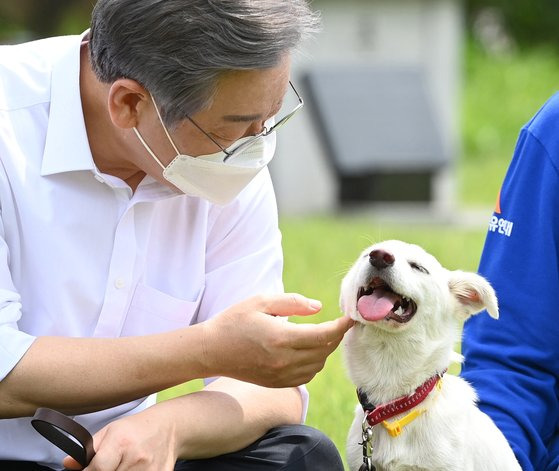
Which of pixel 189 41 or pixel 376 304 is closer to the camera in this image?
pixel 189 41

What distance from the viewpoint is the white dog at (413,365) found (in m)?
2.90

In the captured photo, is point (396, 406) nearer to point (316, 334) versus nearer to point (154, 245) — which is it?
point (316, 334)

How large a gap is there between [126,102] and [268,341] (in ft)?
2.10

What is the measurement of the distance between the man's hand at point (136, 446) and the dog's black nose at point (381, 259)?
66 cm

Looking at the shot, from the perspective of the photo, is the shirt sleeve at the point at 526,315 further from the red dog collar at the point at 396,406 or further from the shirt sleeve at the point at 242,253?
the shirt sleeve at the point at 242,253

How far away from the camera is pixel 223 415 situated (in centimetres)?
269

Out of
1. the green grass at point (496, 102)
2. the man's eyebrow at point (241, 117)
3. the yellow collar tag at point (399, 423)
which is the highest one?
the man's eyebrow at point (241, 117)

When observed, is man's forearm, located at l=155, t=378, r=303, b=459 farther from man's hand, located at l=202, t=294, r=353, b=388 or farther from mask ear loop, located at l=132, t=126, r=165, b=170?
mask ear loop, located at l=132, t=126, r=165, b=170

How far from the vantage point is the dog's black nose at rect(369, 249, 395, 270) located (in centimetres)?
289

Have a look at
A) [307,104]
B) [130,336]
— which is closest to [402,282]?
[130,336]

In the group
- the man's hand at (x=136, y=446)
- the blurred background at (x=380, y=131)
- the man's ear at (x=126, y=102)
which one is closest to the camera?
the man's hand at (x=136, y=446)

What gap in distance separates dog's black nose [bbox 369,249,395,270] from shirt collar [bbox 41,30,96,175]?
0.71m

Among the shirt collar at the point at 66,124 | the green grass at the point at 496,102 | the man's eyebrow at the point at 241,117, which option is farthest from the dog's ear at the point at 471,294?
the green grass at the point at 496,102

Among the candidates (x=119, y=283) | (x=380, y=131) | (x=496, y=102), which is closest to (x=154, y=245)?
(x=119, y=283)
